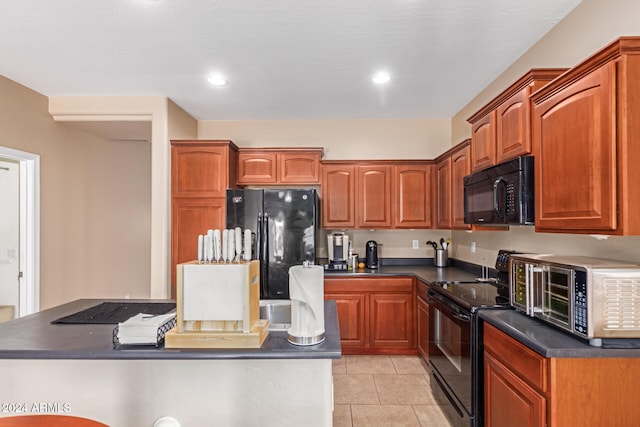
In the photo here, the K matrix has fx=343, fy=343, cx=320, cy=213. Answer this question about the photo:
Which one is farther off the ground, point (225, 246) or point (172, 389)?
point (225, 246)

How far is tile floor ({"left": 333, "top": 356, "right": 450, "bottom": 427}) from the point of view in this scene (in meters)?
2.53

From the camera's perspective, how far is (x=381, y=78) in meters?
3.03

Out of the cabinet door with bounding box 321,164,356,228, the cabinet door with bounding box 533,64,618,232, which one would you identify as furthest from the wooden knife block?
the cabinet door with bounding box 321,164,356,228

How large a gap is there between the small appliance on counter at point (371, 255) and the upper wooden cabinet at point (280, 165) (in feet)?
3.23

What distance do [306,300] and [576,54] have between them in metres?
2.17

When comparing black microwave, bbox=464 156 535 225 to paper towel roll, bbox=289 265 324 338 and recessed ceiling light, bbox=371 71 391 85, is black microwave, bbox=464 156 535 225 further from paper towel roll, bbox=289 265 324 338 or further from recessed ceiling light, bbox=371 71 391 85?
paper towel roll, bbox=289 265 324 338

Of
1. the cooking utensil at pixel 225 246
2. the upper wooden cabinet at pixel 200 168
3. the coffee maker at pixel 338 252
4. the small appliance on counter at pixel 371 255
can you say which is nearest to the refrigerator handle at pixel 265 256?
the upper wooden cabinet at pixel 200 168

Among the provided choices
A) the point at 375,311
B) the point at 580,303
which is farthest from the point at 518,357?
the point at 375,311

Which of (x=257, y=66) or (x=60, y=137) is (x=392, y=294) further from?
(x=60, y=137)

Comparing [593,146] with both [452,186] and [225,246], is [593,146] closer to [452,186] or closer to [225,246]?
[225,246]

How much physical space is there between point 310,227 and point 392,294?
3.69 feet

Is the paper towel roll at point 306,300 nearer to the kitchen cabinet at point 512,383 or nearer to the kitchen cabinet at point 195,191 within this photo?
the kitchen cabinet at point 512,383

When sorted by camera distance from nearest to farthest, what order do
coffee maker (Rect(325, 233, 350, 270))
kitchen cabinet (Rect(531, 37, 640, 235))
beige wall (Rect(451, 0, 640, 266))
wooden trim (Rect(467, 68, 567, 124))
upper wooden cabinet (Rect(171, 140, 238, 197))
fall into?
kitchen cabinet (Rect(531, 37, 640, 235)) → beige wall (Rect(451, 0, 640, 266)) → wooden trim (Rect(467, 68, 567, 124)) → upper wooden cabinet (Rect(171, 140, 238, 197)) → coffee maker (Rect(325, 233, 350, 270))

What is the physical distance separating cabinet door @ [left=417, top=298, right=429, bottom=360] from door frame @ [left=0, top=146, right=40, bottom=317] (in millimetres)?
3779
